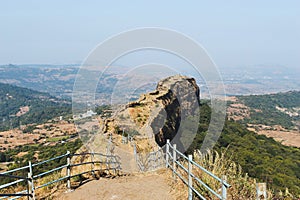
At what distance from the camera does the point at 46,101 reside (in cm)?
17562

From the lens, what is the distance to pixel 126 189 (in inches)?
320

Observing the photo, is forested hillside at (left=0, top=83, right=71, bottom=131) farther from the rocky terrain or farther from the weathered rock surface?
the rocky terrain

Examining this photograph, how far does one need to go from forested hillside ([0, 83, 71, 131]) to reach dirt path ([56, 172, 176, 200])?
118m

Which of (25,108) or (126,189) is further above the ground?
(126,189)

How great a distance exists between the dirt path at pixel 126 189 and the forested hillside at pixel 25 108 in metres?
118

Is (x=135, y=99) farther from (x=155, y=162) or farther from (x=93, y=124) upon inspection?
(x=155, y=162)

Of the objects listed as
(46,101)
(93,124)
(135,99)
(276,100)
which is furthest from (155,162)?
(46,101)

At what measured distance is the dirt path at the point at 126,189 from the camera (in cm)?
742

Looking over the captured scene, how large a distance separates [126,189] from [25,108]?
556 feet

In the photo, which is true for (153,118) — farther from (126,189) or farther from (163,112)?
(126,189)

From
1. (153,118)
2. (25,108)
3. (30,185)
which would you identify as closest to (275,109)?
(153,118)

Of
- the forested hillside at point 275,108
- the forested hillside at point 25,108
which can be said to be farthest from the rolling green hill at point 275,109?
the forested hillside at point 25,108

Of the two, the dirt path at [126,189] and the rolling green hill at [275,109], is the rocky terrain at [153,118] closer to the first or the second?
the dirt path at [126,189]

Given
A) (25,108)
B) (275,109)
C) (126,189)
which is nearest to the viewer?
(126,189)
